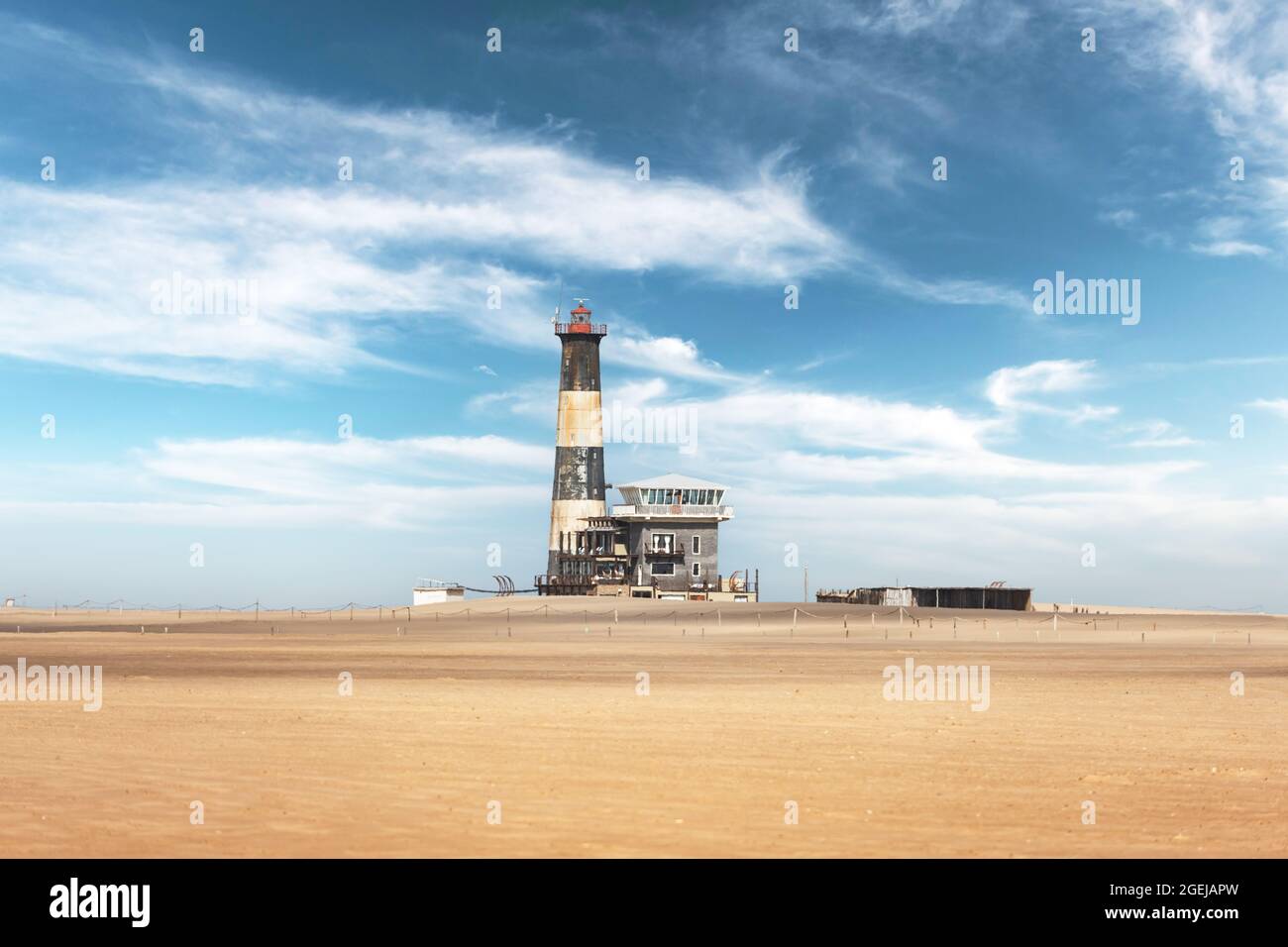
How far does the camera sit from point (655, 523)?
268ft

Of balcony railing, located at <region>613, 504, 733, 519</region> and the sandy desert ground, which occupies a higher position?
balcony railing, located at <region>613, 504, 733, 519</region>

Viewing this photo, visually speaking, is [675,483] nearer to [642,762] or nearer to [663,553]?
[663,553]

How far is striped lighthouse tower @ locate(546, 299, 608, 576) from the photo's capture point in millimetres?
82750

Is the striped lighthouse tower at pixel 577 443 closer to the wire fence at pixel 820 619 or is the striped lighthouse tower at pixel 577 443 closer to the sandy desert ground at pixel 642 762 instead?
the wire fence at pixel 820 619

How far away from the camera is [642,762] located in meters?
15.8

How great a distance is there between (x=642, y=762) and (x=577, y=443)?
6766 centimetres

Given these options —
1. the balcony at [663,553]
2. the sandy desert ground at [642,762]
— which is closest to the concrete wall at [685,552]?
the balcony at [663,553]

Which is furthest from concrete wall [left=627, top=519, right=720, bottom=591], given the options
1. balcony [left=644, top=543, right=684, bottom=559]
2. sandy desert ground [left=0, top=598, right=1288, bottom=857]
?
sandy desert ground [left=0, top=598, right=1288, bottom=857]

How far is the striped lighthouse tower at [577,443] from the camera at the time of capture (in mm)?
82750

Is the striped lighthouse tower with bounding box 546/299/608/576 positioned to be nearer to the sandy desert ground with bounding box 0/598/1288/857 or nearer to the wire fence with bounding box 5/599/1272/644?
the wire fence with bounding box 5/599/1272/644

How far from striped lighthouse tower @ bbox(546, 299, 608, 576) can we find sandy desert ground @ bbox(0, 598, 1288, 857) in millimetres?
47743

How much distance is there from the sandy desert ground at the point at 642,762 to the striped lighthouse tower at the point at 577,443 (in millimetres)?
47743
